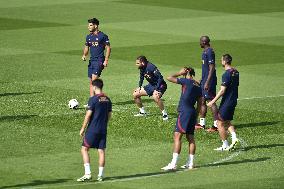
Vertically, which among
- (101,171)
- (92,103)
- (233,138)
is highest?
(92,103)

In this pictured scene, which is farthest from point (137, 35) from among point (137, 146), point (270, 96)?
point (137, 146)

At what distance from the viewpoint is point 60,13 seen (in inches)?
2267

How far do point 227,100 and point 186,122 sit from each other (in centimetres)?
307

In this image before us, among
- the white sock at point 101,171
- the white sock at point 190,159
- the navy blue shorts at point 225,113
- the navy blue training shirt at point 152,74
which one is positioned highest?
the navy blue training shirt at point 152,74

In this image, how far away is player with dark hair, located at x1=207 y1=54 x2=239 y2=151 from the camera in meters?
28.7

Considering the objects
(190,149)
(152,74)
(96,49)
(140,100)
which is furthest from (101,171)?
(96,49)

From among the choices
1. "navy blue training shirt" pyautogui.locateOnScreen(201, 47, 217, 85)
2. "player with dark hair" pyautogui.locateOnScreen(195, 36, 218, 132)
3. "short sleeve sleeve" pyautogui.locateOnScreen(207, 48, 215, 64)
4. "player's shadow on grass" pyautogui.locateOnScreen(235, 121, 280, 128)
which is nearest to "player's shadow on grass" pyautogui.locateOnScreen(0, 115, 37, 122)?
"player with dark hair" pyautogui.locateOnScreen(195, 36, 218, 132)

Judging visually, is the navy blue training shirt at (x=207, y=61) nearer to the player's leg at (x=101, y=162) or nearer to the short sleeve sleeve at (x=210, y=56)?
the short sleeve sleeve at (x=210, y=56)

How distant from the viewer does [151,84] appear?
33.2 m

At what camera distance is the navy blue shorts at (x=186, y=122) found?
2634 centimetres

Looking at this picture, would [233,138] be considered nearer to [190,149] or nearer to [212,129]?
[212,129]

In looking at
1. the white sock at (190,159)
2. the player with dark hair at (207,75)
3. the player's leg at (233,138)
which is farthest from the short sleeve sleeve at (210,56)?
the white sock at (190,159)

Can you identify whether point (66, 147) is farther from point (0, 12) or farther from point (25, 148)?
point (0, 12)

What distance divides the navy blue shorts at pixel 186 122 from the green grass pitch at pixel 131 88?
3.34 feet
